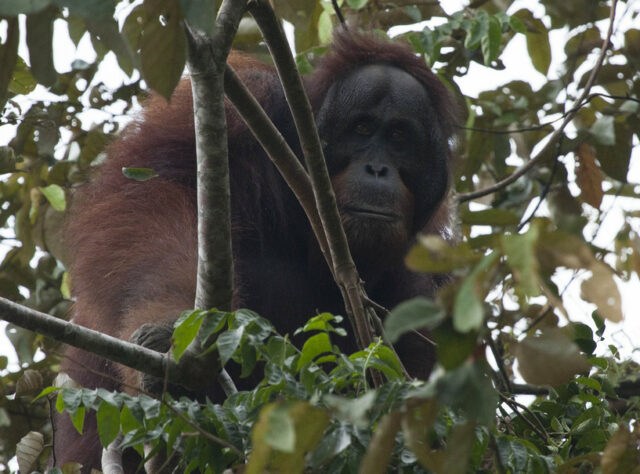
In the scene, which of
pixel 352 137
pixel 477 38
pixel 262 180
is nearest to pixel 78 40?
pixel 262 180

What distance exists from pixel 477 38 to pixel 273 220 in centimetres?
118

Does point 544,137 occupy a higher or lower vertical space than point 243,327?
lower

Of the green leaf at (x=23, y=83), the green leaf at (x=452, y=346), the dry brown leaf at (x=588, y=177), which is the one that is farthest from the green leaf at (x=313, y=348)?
the green leaf at (x=23, y=83)

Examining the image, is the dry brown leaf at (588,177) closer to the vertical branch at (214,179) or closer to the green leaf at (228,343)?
the vertical branch at (214,179)

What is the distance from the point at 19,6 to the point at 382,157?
2522 millimetres

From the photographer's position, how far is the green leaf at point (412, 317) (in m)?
1.14

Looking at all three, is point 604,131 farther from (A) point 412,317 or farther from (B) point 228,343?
(A) point 412,317

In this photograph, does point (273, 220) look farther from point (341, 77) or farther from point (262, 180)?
point (341, 77)

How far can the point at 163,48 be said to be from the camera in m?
1.75

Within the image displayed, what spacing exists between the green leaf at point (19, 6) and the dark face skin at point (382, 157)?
228cm

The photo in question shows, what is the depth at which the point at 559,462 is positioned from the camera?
7.46 ft

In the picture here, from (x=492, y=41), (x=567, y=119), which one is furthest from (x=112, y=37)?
(x=567, y=119)

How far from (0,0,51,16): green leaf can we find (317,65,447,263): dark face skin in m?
2.28

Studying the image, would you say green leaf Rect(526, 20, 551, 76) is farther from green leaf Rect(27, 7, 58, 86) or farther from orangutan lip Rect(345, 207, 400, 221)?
green leaf Rect(27, 7, 58, 86)
